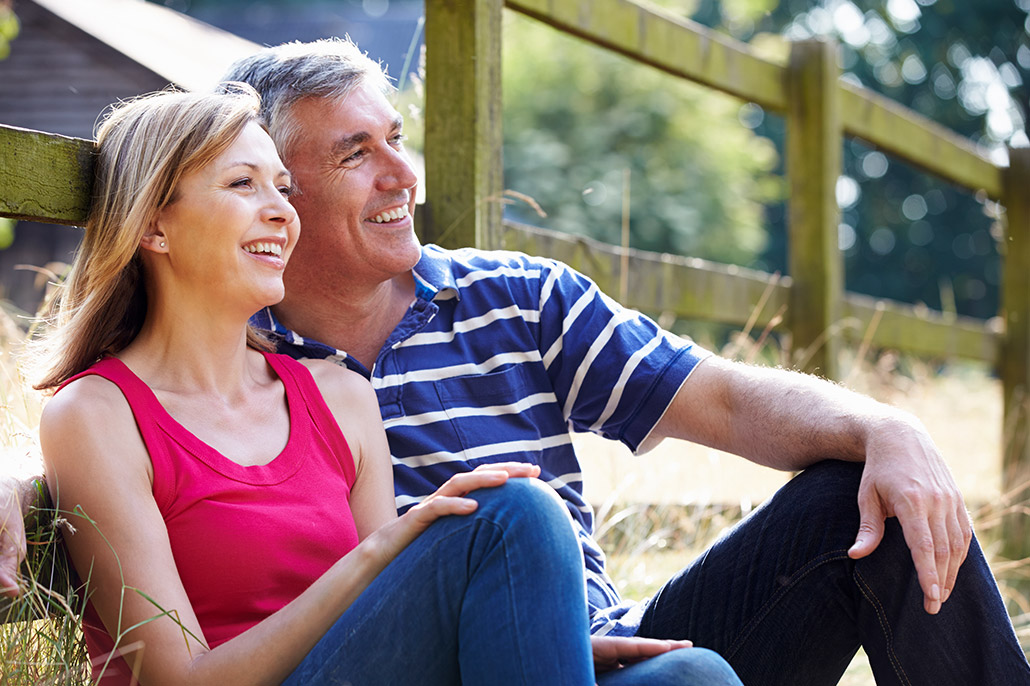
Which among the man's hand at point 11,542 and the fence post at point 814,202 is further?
the fence post at point 814,202

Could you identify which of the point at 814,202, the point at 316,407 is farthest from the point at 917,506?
the point at 814,202

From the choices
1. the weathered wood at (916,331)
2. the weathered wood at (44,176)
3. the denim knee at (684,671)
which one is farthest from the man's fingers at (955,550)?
the weathered wood at (916,331)

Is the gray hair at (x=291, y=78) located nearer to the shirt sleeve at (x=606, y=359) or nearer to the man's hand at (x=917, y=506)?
the shirt sleeve at (x=606, y=359)

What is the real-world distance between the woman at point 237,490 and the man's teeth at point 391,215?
29 centimetres

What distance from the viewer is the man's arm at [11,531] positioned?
139 centimetres

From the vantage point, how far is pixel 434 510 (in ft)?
4.74

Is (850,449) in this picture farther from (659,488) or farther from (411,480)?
(659,488)

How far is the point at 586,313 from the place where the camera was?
2.11m

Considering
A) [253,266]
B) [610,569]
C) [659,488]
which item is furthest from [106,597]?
[659,488]

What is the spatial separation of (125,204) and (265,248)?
0.22m

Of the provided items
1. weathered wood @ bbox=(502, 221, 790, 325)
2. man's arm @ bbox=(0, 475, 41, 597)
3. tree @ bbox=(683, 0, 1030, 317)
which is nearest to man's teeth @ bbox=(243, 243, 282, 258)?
man's arm @ bbox=(0, 475, 41, 597)

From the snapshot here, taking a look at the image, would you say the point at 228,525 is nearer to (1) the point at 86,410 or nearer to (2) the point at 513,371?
(1) the point at 86,410

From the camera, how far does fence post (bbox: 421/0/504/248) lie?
7.95ft

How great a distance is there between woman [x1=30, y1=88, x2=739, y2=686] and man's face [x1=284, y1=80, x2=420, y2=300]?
0.59ft
